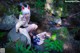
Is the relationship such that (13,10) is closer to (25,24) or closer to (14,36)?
(25,24)

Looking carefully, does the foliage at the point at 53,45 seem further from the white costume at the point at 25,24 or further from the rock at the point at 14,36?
the rock at the point at 14,36

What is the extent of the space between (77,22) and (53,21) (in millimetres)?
513

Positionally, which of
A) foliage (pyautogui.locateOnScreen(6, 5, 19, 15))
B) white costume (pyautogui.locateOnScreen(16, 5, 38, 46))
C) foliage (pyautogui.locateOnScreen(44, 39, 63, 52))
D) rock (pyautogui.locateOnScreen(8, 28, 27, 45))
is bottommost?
foliage (pyautogui.locateOnScreen(44, 39, 63, 52))

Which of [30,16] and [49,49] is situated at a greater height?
[30,16]

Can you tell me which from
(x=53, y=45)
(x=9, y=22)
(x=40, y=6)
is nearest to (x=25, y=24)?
(x=9, y=22)

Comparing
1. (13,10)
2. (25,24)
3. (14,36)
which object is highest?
(13,10)

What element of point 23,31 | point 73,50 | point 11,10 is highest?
point 11,10

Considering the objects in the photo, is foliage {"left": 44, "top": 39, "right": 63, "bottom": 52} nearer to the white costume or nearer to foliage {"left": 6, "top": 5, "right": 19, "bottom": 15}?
the white costume

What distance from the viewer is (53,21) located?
21.6 feet

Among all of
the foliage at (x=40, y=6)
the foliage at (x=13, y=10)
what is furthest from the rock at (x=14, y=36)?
the foliage at (x=40, y=6)

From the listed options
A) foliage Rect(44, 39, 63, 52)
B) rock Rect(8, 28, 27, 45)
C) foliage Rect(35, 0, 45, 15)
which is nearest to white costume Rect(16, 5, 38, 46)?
rock Rect(8, 28, 27, 45)

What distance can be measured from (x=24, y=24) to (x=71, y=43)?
42.5 inches

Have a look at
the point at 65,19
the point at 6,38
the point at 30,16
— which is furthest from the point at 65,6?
the point at 6,38

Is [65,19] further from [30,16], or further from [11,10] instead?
[11,10]
